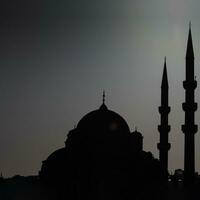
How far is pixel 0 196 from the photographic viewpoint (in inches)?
1494

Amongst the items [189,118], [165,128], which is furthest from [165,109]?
[189,118]

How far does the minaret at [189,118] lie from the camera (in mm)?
36750

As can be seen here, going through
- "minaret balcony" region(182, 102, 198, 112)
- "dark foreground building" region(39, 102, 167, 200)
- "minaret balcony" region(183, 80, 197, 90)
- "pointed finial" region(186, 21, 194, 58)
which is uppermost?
"pointed finial" region(186, 21, 194, 58)

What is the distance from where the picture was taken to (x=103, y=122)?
43875 mm

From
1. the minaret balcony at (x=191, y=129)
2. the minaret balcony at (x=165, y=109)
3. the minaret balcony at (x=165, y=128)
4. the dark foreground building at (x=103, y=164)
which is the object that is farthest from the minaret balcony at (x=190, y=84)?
the dark foreground building at (x=103, y=164)

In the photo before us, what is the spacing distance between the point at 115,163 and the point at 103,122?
4959 millimetres

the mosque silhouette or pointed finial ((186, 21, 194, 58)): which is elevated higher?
pointed finial ((186, 21, 194, 58))

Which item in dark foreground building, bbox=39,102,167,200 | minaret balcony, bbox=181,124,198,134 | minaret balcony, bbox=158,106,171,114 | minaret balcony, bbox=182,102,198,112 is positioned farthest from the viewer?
minaret balcony, bbox=158,106,171,114

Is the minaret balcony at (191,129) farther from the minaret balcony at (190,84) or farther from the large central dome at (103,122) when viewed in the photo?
the large central dome at (103,122)

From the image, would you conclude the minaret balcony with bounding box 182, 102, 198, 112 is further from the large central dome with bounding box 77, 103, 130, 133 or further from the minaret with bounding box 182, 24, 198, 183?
the large central dome with bounding box 77, 103, 130, 133

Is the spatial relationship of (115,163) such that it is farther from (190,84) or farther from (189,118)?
(190,84)

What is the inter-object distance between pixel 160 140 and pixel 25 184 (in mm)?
11646

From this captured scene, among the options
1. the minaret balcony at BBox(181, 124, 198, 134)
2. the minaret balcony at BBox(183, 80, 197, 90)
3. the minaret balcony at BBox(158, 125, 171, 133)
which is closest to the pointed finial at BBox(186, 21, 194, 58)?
the minaret balcony at BBox(183, 80, 197, 90)

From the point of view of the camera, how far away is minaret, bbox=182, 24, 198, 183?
121 feet
